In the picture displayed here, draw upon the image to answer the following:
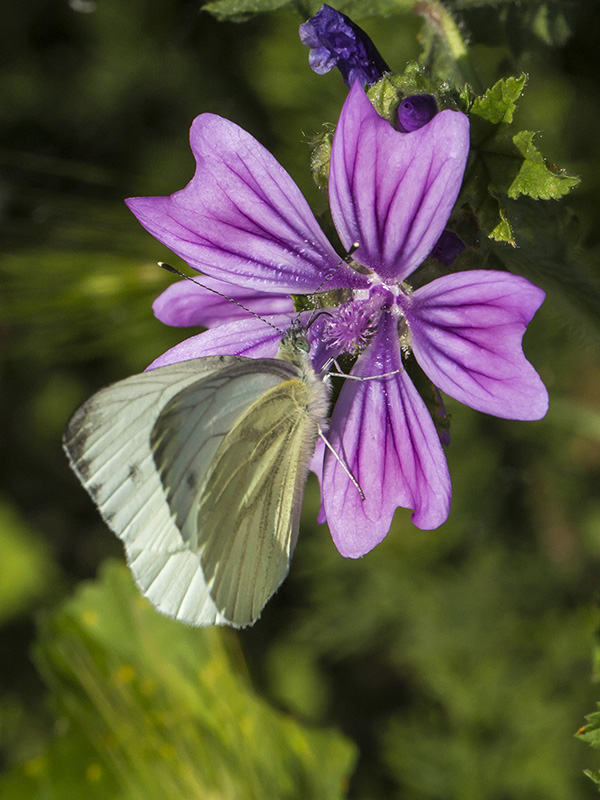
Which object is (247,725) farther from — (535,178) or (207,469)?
(535,178)

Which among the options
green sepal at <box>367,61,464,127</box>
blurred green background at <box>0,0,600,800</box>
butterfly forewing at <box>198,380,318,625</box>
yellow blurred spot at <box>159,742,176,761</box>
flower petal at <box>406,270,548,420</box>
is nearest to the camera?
flower petal at <box>406,270,548,420</box>

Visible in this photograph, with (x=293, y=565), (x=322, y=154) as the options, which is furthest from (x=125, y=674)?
(x=322, y=154)

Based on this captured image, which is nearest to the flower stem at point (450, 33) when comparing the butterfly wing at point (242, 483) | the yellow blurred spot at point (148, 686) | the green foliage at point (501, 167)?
the green foliage at point (501, 167)

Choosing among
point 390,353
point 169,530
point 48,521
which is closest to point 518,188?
point 390,353

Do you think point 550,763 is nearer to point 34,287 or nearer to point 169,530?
point 169,530

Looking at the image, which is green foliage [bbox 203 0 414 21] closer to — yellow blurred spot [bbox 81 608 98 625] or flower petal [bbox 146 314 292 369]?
flower petal [bbox 146 314 292 369]

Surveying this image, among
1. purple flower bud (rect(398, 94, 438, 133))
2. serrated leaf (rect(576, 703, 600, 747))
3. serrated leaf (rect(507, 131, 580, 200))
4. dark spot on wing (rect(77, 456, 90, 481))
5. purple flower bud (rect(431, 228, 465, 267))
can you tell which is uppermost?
purple flower bud (rect(398, 94, 438, 133))

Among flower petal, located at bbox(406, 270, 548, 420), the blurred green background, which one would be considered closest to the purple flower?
flower petal, located at bbox(406, 270, 548, 420)

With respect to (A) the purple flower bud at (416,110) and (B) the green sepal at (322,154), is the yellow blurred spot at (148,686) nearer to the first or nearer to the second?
(B) the green sepal at (322,154)
